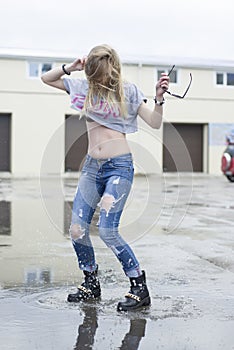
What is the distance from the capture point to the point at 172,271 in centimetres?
585

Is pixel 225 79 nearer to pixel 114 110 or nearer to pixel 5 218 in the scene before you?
pixel 5 218

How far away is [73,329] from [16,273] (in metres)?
1.90

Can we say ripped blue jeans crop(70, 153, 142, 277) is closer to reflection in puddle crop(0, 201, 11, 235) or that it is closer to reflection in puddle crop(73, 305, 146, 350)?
reflection in puddle crop(73, 305, 146, 350)

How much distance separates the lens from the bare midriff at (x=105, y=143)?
4551 mm

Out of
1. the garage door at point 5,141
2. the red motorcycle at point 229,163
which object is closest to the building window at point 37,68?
the garage door at point 5,141

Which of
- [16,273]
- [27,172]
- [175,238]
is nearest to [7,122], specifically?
[27,172]

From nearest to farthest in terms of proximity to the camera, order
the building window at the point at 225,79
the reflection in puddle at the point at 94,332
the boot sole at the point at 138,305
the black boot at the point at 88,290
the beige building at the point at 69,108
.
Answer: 1. the reflection in puddle at the point at 94,332
2. the boot sole at the point at 138,305
3. the black boot at the point at 88,290
4. the beige building at the point at 69,108
5. the building window at the point at 225,79

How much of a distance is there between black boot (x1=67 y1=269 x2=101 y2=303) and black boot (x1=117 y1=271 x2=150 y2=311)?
0.29 m

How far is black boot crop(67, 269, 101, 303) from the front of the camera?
462 cm

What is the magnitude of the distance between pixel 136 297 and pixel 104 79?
1452mm

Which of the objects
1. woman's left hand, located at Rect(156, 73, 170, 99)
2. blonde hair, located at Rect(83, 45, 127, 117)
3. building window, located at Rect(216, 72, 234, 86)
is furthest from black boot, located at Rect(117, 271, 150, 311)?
building window, located at Rect(216, 72, 234, 86)

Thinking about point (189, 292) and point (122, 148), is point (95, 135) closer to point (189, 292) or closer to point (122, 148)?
point (122, 148)

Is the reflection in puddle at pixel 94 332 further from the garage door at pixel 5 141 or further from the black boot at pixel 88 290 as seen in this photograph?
the garage door at pixel 5 141

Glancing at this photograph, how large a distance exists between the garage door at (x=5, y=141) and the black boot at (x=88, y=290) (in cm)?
2691
